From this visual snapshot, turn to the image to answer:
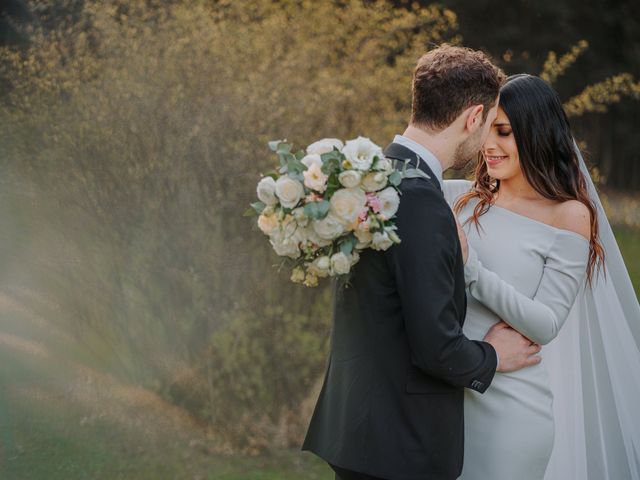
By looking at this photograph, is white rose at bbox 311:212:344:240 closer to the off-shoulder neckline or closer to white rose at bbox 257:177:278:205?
white rose at bbox 257:177:278:205

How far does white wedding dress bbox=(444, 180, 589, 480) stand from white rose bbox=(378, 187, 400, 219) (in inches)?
21.7

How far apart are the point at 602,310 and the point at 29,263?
11.6ft

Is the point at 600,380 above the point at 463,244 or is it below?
below

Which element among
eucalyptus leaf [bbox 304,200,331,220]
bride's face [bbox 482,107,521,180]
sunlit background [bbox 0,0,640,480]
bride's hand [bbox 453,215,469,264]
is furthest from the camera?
sunlit background [bbox 0,0,640,480]

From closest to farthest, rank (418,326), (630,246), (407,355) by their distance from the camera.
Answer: (418,326)
(407,355)
(630,246)

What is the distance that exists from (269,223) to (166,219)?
9.90 feet

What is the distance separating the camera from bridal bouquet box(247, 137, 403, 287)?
1907 millimetres

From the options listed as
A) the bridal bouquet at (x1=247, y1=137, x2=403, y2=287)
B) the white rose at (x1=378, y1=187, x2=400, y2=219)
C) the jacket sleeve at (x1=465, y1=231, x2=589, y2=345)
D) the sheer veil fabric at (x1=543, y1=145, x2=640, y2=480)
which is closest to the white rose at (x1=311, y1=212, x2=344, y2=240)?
the bridal bouquet at (x1=247, y1=137, x2=403, y2=287)

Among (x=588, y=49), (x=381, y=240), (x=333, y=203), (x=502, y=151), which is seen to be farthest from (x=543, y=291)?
(x=588, y=49)

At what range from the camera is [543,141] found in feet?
8.76

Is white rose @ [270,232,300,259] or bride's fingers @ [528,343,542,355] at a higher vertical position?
white rose @ [270,232,300,259]

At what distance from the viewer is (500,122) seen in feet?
8.84

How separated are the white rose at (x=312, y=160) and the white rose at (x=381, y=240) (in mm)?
211

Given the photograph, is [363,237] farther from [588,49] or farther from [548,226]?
[588,49]
